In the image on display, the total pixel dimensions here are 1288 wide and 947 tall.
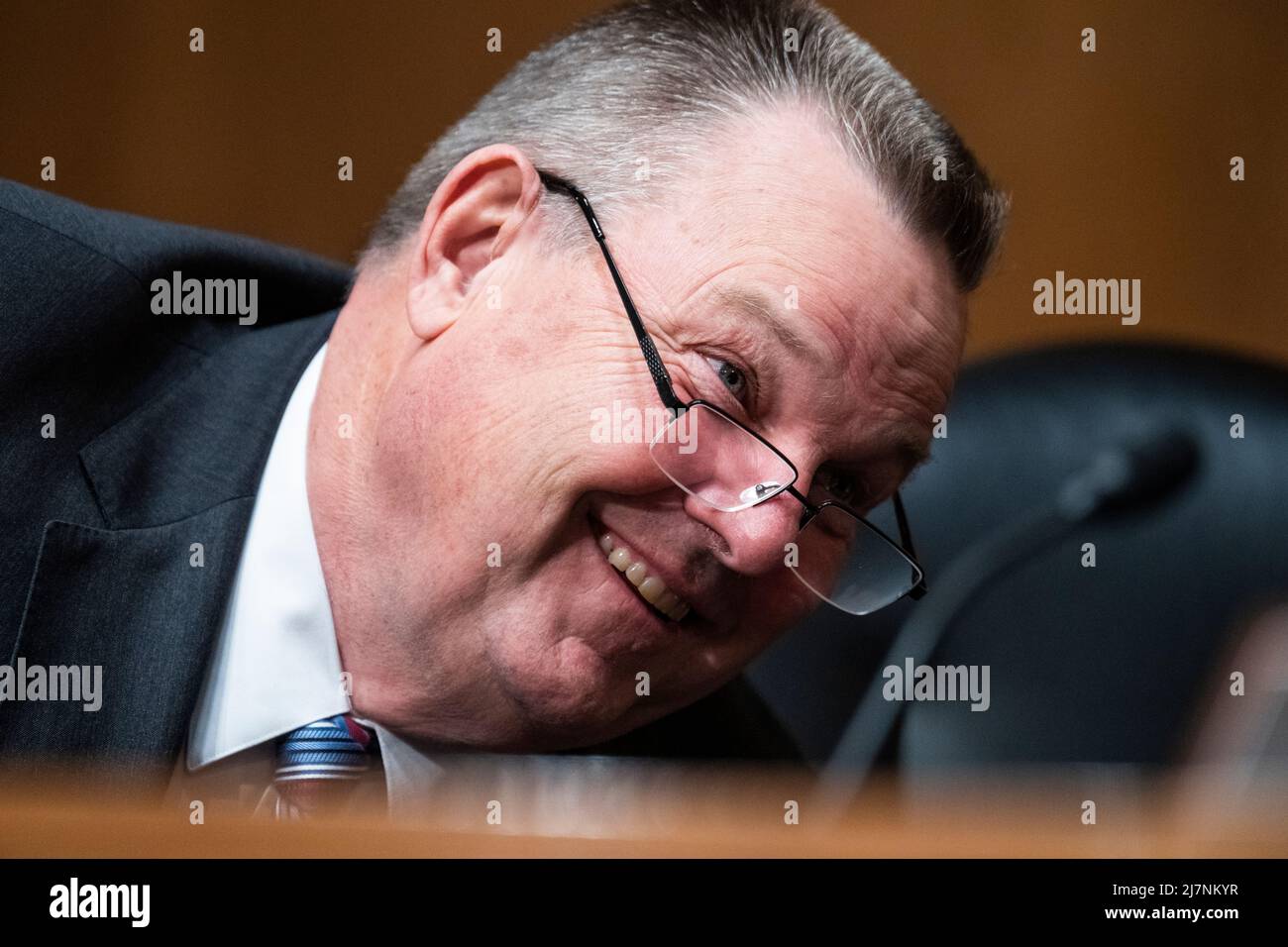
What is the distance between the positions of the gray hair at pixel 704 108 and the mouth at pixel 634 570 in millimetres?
166

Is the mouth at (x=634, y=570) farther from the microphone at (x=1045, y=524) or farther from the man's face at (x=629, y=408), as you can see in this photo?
the microphone at (x=1045, y=524)

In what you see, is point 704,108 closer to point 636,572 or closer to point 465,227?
point 465,227

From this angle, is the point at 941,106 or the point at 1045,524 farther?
the point at 941,106

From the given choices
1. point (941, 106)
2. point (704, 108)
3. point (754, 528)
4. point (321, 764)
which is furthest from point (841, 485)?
point (941, 106)

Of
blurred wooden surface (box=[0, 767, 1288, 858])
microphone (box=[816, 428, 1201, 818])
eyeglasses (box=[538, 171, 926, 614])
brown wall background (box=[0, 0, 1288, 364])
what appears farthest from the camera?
brown wall background (box=[0, 0, 1288, 364])

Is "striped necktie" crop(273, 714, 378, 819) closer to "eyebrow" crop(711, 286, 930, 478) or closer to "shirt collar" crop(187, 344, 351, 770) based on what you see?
"shirt collar" crop(187, 344, 351, 770)

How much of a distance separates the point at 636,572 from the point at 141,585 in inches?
11.1

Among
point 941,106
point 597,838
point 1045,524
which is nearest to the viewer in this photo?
point 597,838

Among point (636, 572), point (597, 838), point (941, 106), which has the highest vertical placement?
point (941, 106)

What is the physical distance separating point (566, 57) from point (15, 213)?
36 cm

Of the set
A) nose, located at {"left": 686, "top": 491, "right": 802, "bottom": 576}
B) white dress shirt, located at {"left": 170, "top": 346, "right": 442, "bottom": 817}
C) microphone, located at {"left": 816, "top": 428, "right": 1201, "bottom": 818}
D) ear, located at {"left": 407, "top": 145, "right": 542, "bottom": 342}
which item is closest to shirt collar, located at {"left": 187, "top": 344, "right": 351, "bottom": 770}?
white dress shirt, located at {"left": 170, "top": 346, "right": 442, "bottom": 817}

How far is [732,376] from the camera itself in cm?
72

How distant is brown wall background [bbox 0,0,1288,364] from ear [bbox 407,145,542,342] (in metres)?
0.50

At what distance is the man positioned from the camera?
718mm
